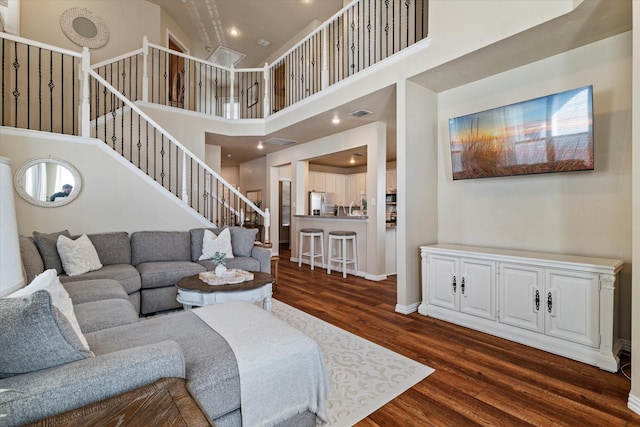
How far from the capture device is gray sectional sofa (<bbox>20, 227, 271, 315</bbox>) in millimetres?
2982

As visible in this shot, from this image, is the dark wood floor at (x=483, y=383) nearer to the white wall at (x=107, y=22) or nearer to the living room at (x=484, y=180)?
the living room at (x=484, y=180)

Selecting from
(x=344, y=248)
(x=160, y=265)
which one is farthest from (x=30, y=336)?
(x=344, y=248)

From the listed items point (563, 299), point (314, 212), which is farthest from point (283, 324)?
point (314, 212)

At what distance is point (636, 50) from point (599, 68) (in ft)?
3.58

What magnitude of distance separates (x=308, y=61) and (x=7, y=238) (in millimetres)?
6019

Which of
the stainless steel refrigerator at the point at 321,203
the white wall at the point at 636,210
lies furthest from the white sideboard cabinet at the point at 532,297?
the stainless steel refrigerator at the point at 321,203

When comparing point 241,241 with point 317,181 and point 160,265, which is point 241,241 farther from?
point 317,181

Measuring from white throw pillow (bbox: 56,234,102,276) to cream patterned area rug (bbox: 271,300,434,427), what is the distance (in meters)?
2.37

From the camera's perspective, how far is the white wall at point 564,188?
2537 mm

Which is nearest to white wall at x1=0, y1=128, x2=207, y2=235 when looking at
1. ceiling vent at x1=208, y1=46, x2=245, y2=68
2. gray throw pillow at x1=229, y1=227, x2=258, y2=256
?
gray throw pillow at x1=229, y1=227, x2=258, y2=256

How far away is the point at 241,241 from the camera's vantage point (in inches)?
169

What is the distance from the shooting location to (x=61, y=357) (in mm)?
1022

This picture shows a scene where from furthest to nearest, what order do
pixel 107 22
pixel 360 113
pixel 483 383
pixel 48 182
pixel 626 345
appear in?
pixel 107 22 → pixel 360 113 → pixel 48 182 → pixel 626 345 → pixel 483 383

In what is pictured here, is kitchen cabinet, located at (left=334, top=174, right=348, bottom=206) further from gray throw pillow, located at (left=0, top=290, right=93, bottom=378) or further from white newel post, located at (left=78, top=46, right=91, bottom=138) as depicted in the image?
gray throw pillow, located at (left=0, top=290, right=93, bottom=378)
